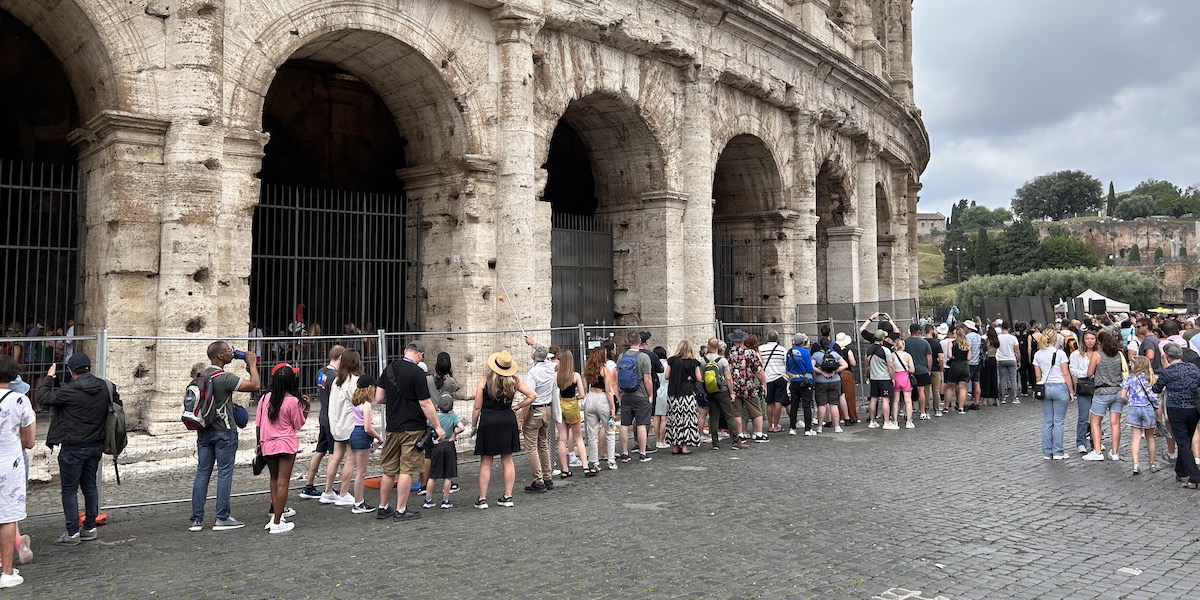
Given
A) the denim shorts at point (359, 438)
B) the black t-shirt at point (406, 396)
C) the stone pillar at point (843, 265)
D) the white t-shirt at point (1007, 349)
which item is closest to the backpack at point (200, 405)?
the denim shorts at point (359, 438)

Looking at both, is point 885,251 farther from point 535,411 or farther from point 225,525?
point 225,525

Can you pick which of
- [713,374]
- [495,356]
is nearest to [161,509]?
[495,356]

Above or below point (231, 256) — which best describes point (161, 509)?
below

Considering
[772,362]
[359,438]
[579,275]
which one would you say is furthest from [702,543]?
[579,275]

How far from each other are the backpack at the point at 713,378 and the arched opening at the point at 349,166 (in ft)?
13.0

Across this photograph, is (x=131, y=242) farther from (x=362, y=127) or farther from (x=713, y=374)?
(x=362, y=127)

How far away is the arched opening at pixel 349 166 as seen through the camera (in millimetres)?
10820

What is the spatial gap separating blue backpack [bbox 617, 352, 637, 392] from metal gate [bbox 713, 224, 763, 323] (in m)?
8.49

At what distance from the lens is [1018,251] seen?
267 ft

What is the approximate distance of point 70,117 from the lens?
11586 mm

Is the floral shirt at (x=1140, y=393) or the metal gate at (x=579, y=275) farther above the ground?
the metal gate at (x=579, y=275)

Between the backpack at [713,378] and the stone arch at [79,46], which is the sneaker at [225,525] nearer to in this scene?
the stone arch at [79,46]

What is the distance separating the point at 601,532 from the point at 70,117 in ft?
33.5

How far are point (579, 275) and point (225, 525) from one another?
825 centimetres
